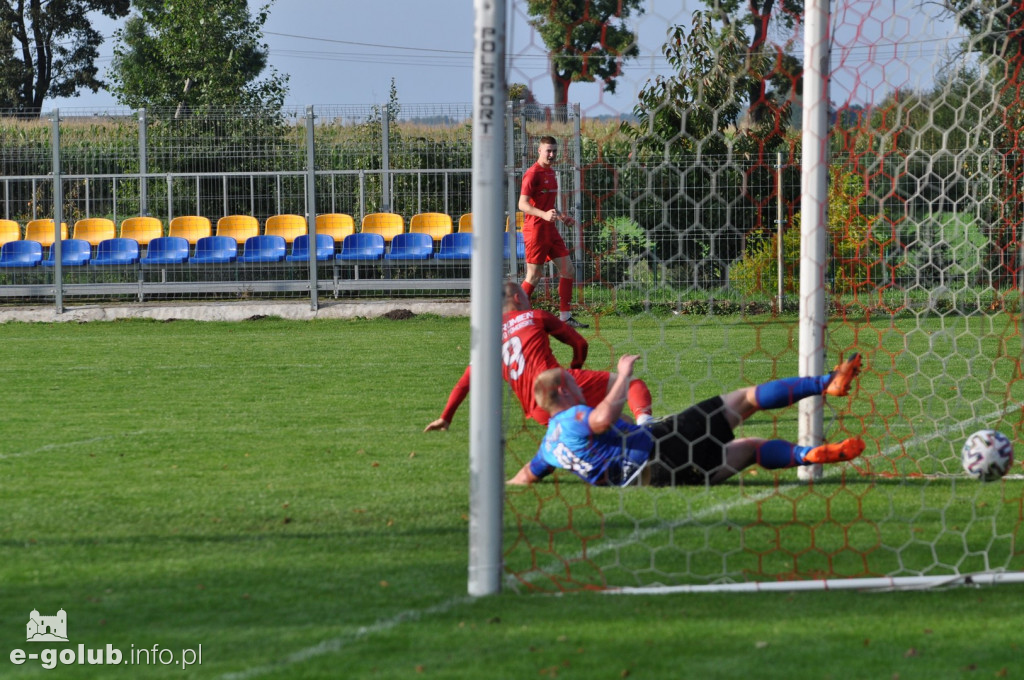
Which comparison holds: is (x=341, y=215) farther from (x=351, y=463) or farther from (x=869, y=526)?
(x=869, y=526)

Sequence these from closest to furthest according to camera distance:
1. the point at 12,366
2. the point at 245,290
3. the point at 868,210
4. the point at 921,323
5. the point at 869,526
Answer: the point at 869,526 < the point at 868,210 < the point at 12,366 < the point at 921,323 < the point at 245,290

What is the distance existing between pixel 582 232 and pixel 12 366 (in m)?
5.65

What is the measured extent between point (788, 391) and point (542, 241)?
7.48 m

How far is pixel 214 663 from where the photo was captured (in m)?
3.37

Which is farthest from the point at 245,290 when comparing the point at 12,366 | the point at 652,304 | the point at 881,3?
the point at 881,3

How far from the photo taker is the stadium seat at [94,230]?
19.0 metres

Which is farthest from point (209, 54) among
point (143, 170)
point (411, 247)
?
point (411, 247)

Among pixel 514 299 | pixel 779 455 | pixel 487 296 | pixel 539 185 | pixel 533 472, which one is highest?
pixel 539 185

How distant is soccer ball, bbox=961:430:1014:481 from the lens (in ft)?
17.4

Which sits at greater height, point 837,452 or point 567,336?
point 567,336

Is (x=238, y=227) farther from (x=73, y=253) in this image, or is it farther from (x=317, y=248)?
(x=73, y=253)

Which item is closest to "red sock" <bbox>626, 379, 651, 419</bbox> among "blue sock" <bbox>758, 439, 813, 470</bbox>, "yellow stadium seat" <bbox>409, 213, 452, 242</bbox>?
"blue sock" <bbox>758, 439, 813, 470</bbox>

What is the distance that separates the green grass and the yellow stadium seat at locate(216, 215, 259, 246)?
9742mm

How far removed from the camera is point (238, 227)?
1842cm
